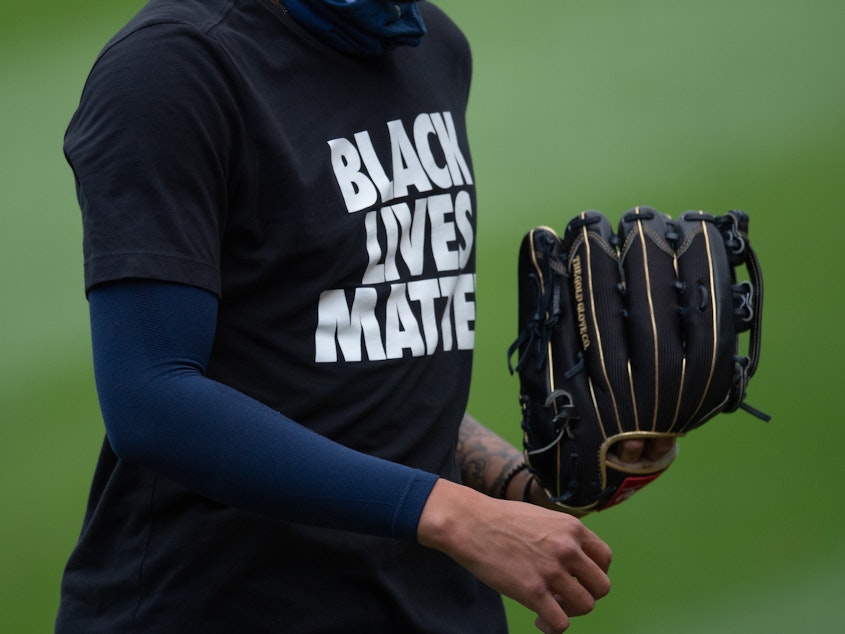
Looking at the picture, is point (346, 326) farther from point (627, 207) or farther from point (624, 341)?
point (627, 207)

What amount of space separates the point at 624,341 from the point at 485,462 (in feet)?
0.79

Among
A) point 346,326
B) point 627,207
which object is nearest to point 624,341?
point 346,326

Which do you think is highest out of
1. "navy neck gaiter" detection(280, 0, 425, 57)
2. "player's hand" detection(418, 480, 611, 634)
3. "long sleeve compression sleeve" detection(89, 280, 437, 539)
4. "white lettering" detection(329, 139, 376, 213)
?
"navy neck gaiter" detection(280, 0, 425, 57)

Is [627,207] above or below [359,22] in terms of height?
below

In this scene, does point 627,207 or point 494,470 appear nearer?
point 494,470

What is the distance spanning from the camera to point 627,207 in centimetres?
265

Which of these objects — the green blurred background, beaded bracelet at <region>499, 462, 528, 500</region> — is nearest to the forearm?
beaded bracelet at <region>499, 462, 528, 500</region>

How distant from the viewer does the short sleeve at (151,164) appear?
0.87 meters

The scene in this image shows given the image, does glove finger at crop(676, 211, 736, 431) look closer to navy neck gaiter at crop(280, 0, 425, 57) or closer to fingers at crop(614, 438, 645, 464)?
fingers at crop(614, 438, 645, 464)

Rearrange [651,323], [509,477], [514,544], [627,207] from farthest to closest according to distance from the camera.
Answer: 1. [627,207]
2. [509,477]
3. [651,323]
4. [514,544]

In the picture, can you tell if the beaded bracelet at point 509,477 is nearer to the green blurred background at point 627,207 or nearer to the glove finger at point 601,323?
the glove finger at point 601,323

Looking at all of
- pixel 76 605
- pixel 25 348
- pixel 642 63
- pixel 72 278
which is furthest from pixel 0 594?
pixel 642 63

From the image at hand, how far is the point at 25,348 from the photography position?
8.24 ft

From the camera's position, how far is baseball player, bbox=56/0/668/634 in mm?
872
